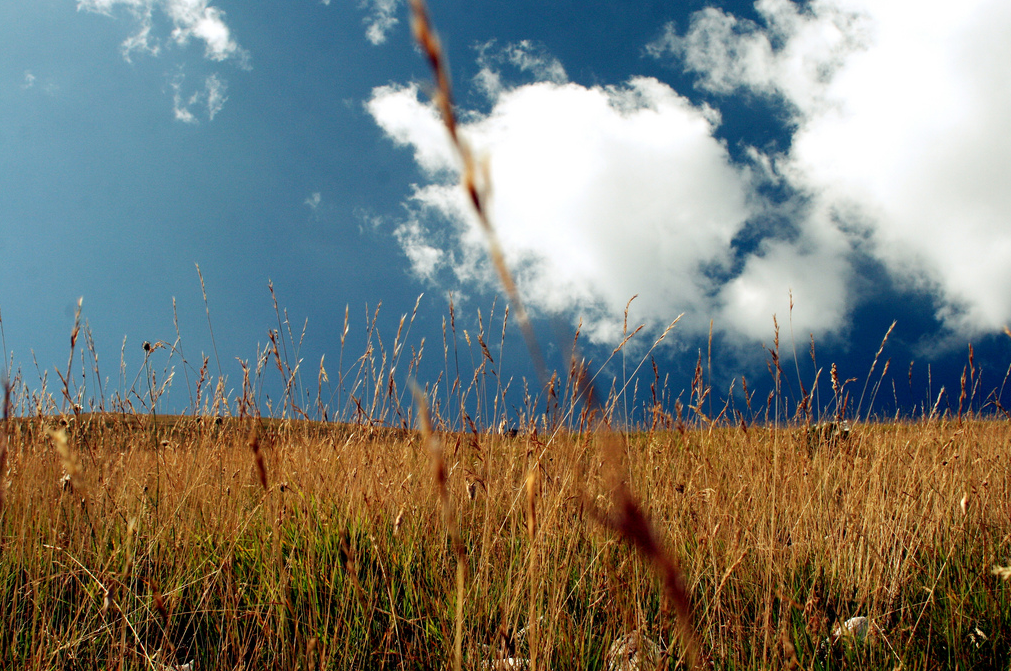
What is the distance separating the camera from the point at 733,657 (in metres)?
1.69

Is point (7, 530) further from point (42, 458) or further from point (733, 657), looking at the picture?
point (733, 657)

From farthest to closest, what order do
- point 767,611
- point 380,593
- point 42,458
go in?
1. point 42,458
2. point 380,593
3. point 767,611

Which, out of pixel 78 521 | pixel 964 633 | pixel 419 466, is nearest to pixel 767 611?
pixel 964 633

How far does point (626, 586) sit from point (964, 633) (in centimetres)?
120

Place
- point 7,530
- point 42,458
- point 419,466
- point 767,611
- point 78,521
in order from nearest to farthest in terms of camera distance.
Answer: point 767,611, point 78,521, point 7,530, point 419,466, point 42,458

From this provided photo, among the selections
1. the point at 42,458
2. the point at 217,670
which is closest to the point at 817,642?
the point at 217,670

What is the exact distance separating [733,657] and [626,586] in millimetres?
421

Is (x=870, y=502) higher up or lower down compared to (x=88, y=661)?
higher up

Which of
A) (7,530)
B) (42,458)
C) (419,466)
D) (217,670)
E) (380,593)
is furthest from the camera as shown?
(42,458)

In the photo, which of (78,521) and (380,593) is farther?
(78,521)

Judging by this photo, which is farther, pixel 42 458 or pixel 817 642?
pixel 42 458

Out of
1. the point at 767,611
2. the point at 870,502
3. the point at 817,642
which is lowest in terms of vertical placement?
the point at 817,642

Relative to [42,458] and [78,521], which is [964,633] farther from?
[42,458]

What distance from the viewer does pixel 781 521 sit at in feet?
8.23
